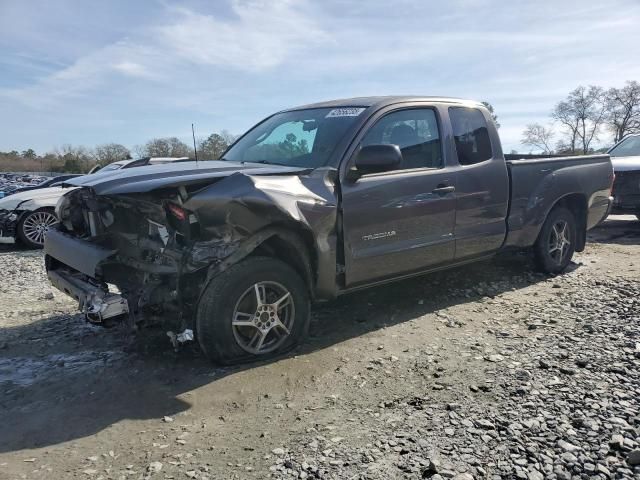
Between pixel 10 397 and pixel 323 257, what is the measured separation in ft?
7.72

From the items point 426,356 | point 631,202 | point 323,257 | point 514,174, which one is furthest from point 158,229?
point 631,202

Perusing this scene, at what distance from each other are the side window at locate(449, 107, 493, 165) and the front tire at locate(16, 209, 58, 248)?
7417 millimetres

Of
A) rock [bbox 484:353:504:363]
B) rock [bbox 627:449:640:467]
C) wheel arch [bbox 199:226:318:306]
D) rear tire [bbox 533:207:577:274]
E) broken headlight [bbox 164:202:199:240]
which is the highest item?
broken headlight [bbox 164:202:199:240]

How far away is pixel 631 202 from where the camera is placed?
954cm

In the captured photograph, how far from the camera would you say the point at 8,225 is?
9.16 meters

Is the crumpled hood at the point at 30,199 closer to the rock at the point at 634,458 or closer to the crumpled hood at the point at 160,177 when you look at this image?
the crumpled hood at the point at 160,177

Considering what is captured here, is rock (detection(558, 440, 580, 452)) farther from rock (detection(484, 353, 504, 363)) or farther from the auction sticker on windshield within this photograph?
the auction sticker on windshield

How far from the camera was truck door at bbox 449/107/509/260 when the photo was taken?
505 cm

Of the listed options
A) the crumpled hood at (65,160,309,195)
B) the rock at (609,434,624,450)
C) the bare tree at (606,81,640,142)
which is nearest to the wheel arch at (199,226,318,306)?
the crumpled hood at (65,160,309,195)

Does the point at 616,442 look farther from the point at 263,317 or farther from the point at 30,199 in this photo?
the point at 30,199

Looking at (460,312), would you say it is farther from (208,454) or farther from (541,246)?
(208,454)

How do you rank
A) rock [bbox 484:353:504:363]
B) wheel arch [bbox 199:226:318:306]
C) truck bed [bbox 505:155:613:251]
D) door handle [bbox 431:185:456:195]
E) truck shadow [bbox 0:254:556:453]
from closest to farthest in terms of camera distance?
1. truck shadow [bbox 0:254:556:453]
2. wheel arch [bbox 199:226:318:306]
3. rock [bbox 484:353:504:363]
4. door handle [bbox 431:185:456:195]
5. truck bed [bbox 505:155:613:251]

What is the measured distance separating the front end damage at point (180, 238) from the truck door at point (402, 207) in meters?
0.33

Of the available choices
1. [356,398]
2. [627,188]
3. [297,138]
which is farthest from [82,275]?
[627,188]
